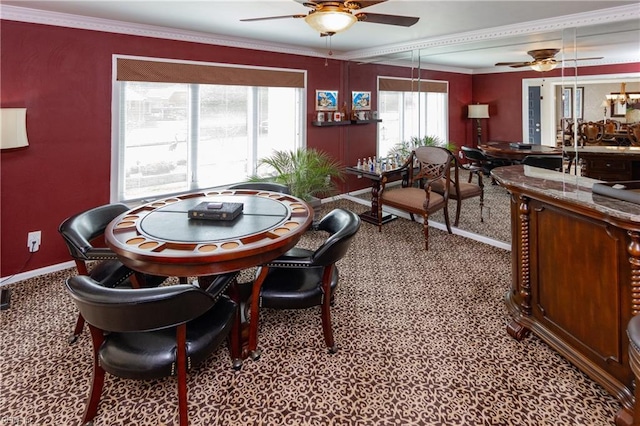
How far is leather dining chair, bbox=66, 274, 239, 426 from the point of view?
1502mm

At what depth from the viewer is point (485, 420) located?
1801 mm

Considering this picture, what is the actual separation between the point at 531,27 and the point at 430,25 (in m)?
0.95

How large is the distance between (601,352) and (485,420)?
2.41 ft

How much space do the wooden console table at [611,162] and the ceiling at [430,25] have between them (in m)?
0.66

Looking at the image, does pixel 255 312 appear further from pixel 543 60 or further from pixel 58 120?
pixel 543 60

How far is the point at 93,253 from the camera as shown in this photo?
7.41 feet

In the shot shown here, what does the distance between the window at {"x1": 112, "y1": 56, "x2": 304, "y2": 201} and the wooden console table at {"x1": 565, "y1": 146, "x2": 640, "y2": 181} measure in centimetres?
378

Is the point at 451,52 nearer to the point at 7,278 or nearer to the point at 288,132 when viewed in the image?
the point at 288,132

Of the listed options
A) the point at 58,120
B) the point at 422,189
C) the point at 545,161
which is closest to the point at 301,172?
the point at 422,189

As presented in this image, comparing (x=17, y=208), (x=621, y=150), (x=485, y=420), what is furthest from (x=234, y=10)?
(x=485, y=420)

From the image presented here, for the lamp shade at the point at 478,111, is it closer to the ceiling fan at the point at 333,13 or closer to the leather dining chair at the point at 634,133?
the leather dining chair at the point at 634,133

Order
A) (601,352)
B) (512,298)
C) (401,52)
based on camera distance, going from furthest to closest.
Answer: (401,52), (512,298), (601,352)

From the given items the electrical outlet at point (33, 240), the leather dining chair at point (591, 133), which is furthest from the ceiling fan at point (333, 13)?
the electrical outlet at point (33, 240)

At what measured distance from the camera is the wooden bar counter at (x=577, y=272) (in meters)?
1.73
